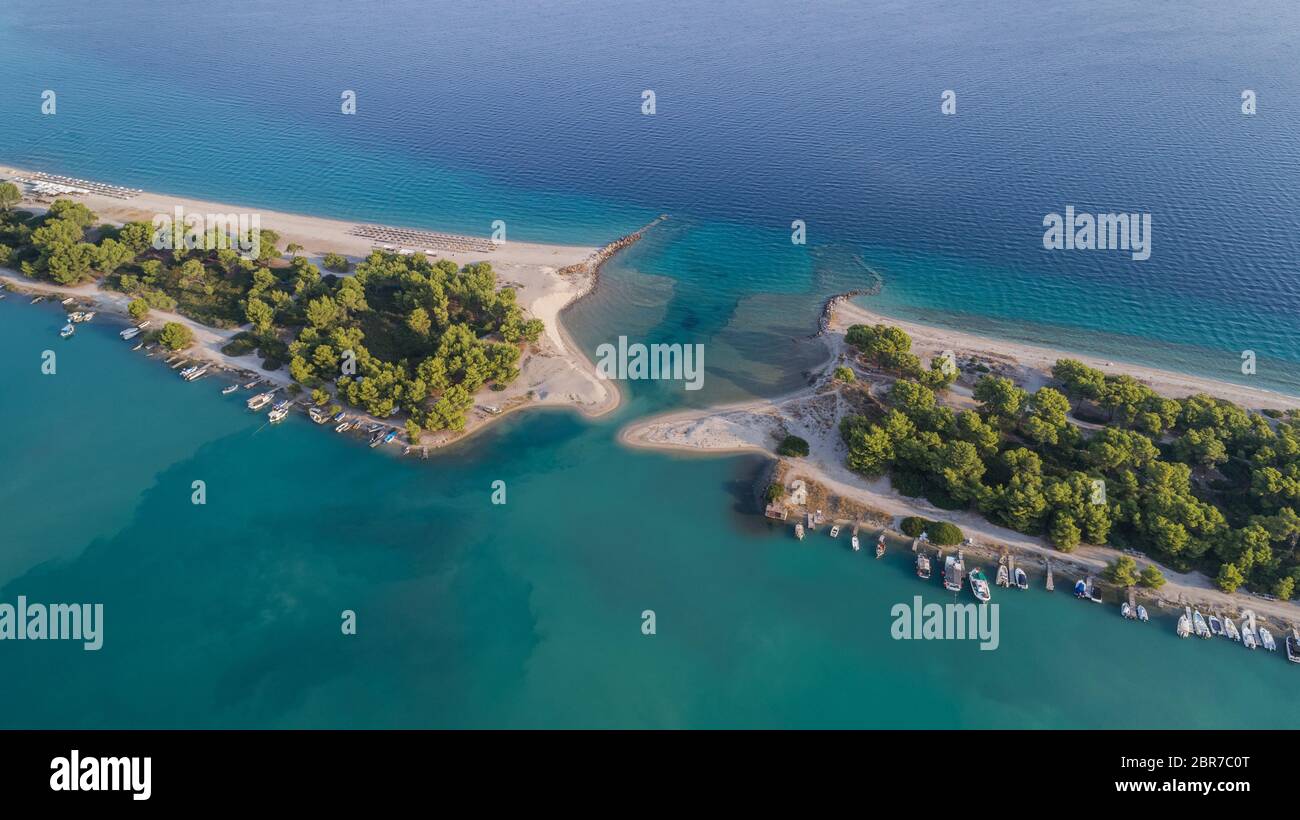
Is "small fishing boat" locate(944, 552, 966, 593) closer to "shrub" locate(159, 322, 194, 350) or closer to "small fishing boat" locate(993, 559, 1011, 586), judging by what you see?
"small fishing boat" locate(993, 559, 1011, 586)

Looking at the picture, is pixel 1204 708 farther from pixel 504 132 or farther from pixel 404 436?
pixel 504 132

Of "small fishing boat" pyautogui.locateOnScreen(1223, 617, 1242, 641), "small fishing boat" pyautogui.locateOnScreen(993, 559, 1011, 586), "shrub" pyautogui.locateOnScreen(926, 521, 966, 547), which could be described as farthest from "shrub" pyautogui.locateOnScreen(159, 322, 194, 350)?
"small fishing boat" pyautogui.locateOnScreen(1223, 617, 1242, 641)

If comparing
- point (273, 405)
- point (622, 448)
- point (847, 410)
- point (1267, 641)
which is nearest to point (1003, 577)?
point (1267, 641)

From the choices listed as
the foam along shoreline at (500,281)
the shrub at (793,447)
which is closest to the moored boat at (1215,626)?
the shrub at (793,447)

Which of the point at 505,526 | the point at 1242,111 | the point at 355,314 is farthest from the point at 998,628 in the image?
the point at 1242,111

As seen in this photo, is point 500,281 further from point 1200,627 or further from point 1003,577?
point 1200,627
